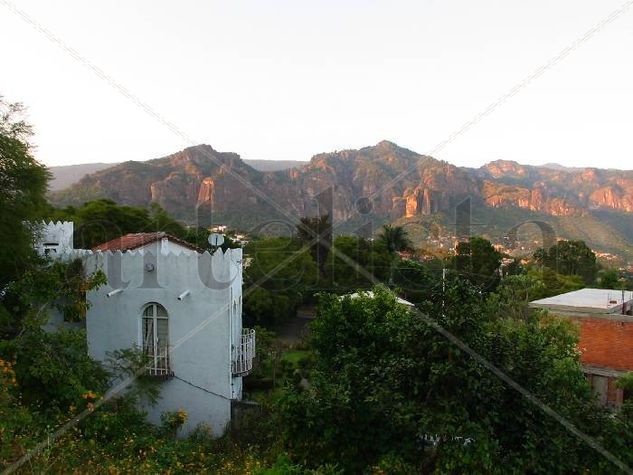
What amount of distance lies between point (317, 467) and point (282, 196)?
63862mm

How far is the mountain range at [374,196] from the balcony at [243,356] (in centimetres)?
1982

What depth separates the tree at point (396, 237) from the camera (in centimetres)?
4568

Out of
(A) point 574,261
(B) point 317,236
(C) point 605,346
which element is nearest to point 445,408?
(C) point 605,346

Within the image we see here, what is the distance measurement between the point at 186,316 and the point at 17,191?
16.0 feet

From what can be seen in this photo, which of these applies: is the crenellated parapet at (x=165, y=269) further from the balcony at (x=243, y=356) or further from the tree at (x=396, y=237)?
the tree at (x=396, y=237)

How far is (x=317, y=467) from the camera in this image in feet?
20.9

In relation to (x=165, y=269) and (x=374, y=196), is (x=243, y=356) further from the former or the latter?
(x=374, y=196)

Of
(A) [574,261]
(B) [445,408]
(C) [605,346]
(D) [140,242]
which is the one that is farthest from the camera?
(A) [574,261]

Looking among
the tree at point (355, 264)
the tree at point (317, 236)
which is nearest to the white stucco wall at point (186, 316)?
the tree at point (355, 264)

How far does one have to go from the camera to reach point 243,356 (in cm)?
1355

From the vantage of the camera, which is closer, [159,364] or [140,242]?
[159,364]

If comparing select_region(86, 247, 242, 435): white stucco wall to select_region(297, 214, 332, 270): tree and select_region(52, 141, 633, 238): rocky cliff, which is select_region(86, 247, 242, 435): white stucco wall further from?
select_region(297, 214, 332, 270): tree

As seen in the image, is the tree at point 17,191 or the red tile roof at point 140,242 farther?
the red tile roof at point 140,242

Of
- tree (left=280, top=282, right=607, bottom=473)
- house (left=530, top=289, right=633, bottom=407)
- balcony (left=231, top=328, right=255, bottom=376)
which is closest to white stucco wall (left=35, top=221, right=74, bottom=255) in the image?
balcony (left=231, top=328, right=255, bottom=376)
